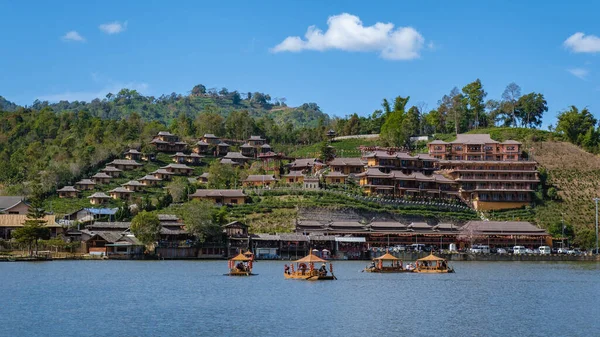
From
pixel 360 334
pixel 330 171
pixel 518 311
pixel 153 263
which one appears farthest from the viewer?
pixel 330 171

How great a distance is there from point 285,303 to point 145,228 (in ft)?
176

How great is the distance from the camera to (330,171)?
476 ft

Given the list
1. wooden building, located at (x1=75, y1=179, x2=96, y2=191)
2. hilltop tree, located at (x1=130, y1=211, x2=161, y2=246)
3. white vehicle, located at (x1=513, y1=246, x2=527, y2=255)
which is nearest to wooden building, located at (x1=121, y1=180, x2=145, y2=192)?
wooden building, located at (x1=75, y1=179, x2=96, y2=191)

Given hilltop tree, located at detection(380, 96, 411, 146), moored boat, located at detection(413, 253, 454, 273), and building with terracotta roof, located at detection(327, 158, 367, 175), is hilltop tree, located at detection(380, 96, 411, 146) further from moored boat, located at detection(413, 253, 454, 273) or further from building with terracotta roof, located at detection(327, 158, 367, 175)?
moored boat, located at detection(413, 253, 454, 273)

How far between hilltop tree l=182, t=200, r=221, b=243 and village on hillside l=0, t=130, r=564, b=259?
1.56 metres

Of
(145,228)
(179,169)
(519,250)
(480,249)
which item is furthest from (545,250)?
(179,169)

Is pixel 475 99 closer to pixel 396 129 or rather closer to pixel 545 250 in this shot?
pixel 396 129

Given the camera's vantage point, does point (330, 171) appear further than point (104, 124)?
No

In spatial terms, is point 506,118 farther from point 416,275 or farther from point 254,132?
point 416,275

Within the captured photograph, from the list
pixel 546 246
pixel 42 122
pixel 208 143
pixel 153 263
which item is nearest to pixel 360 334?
pixel 153 263

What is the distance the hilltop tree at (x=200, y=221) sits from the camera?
110 m

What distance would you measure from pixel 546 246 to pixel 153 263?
58817mm

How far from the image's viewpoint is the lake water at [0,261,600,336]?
46.2 meters

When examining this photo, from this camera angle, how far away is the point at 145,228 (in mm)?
107375
